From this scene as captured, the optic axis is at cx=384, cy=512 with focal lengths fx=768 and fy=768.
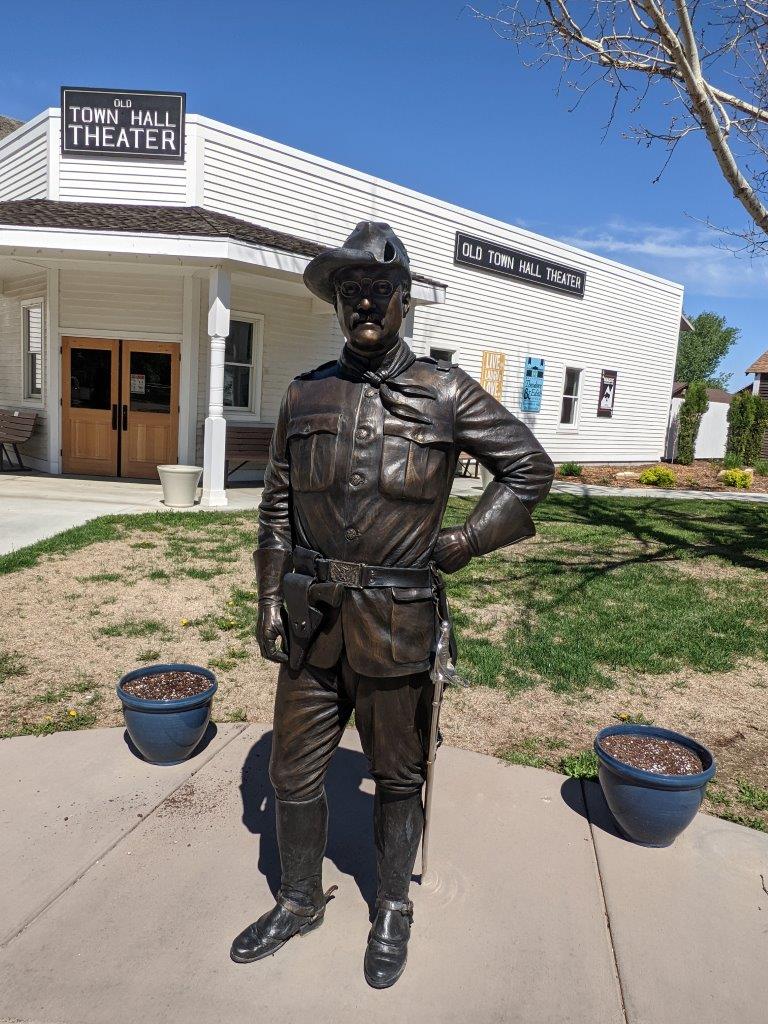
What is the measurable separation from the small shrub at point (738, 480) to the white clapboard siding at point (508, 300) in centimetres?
391

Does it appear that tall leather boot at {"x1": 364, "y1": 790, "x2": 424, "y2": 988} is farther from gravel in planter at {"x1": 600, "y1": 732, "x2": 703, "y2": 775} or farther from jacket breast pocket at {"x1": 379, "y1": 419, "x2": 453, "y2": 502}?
gravel in planter at {"x1": 600, "y1": 732, "x2": 703, "y2": 775}

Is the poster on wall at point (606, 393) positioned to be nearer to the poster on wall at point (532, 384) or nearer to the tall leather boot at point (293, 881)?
the poster on wall at point (532, 384)

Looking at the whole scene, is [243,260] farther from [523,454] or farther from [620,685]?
[523,454]

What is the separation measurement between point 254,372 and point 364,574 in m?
11.2

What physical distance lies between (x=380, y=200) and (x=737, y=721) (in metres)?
12.2

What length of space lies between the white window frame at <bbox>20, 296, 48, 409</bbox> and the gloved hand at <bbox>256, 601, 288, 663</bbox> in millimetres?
11439

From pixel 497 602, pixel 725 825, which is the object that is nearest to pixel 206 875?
pixel 725 825

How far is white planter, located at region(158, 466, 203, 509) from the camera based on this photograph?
32.2ft

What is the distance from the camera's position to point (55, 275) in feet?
38.9

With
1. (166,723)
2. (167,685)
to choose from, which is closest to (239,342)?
(167,685)

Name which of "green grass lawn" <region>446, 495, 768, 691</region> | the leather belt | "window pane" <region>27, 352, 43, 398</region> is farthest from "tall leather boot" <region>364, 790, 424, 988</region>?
"window pane" <region>27, 352, 43, 398</region>

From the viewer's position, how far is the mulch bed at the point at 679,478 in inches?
648

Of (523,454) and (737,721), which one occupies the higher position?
(523,454)

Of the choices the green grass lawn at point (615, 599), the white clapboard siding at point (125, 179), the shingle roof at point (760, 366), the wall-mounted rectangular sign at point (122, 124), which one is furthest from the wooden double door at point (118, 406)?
the shingle roof at point (760, 366)
